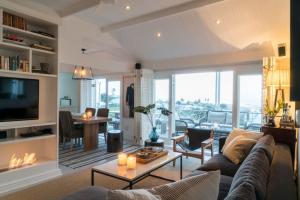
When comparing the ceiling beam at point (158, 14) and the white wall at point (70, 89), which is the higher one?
the ceiling beam at point (158, 14)

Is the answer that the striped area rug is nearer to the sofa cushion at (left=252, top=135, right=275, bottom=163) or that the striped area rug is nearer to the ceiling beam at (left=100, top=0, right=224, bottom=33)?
the ceiling beam at (left=100, top=0, right=224, bottom=33)

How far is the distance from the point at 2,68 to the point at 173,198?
3155mm

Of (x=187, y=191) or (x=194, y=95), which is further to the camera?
(x=194, y=95)

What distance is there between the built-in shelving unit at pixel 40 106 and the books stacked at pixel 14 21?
4cm

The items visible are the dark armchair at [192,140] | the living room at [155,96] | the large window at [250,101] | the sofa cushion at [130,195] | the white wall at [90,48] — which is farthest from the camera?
the large window at [250,101]

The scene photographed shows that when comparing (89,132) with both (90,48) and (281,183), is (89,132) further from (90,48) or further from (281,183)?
(281,183)

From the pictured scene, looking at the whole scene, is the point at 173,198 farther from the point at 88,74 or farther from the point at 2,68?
the point at 88,74

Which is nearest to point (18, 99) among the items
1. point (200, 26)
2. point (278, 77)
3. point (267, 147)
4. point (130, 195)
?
point (130, 195)

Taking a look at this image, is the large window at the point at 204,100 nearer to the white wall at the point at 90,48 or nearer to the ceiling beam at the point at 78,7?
the white wall at the point at 90,48

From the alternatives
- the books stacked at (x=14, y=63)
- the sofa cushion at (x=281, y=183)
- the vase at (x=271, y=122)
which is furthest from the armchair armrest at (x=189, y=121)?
the books stacked at (x=14, y=63)

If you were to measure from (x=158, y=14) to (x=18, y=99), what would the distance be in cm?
289

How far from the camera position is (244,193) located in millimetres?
1030

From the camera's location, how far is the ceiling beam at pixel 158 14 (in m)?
3.53

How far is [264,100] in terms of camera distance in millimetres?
4125
